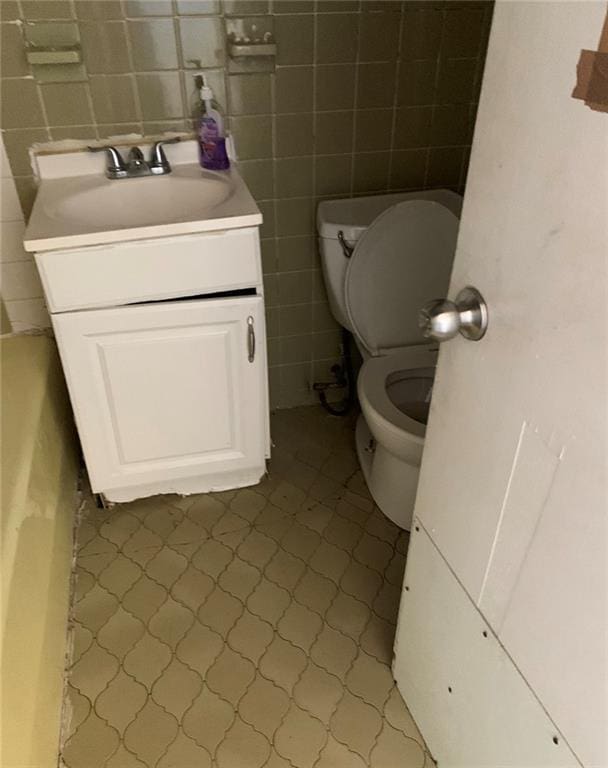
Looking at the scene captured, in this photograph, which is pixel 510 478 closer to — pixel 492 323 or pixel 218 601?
pixel 492 323

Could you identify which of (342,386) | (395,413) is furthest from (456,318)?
(342,386)

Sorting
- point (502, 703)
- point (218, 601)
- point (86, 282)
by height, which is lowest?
point (218, 601)

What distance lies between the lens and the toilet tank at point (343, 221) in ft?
5.76

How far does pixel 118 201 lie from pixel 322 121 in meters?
0.56

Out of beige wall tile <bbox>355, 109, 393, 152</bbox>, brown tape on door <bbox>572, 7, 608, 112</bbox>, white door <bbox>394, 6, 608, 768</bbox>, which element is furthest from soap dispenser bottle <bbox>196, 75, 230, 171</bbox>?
brown tape on door <bbox>572, 7, 608, 112</bbox>

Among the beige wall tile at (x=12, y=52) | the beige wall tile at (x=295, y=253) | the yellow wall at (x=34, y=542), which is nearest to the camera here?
the yellow wall at (x=34, y=542)

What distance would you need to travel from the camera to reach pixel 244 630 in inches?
61.6

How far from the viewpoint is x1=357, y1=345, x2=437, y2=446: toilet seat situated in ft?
5.15

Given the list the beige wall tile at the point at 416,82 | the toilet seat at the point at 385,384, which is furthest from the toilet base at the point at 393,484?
the beige wall tile at the point at 416,82

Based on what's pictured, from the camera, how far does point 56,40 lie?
4.92 ft

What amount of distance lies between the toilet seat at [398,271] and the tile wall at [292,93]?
Result: 242mm

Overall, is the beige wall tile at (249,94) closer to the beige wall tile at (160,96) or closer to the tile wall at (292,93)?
the tile wall at (292,93)

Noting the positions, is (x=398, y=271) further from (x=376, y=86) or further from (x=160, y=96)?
(x=160, y=96)

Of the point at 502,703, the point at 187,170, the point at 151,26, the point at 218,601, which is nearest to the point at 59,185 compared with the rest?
the point at 187,170
